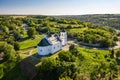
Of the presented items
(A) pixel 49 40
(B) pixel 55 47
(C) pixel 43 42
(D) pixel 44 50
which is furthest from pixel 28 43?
(D) pixel 44 50

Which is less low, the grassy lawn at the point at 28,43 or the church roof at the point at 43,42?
the church roof at the point at 43,42

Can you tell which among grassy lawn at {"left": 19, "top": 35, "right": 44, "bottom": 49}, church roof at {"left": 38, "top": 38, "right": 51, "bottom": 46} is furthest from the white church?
grassy lawn at {"left": 19, "top": 35, "right": 44, "bottom": 49}

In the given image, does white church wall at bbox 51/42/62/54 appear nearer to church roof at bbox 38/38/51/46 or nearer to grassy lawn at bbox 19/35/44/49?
church roof at bbox 38/38/51/46

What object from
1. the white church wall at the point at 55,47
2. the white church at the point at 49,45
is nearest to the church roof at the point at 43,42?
the white church at the point at 49,45

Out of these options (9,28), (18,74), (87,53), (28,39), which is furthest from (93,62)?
(9,28)

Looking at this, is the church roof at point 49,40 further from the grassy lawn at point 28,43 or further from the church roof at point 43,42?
the grassy lawn at point 28,43

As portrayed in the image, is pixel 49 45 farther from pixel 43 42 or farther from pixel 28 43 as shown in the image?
pixel 28 43

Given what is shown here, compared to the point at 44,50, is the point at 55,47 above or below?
above

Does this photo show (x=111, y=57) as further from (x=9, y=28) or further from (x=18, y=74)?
(x=9, y=28)

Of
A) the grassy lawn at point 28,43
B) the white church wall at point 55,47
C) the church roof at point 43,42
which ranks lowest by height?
the grassy lawn at point 28,43

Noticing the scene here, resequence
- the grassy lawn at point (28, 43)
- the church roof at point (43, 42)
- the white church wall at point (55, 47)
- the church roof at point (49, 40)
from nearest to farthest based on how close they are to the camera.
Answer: the church roof at point (43, 42) < the church roof at point (49, 40) < the white church wall at point (55, 47) < the grassy lawn at point (28, 43)

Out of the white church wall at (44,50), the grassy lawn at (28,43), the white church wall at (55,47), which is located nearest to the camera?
the white church wall at (44,50)
